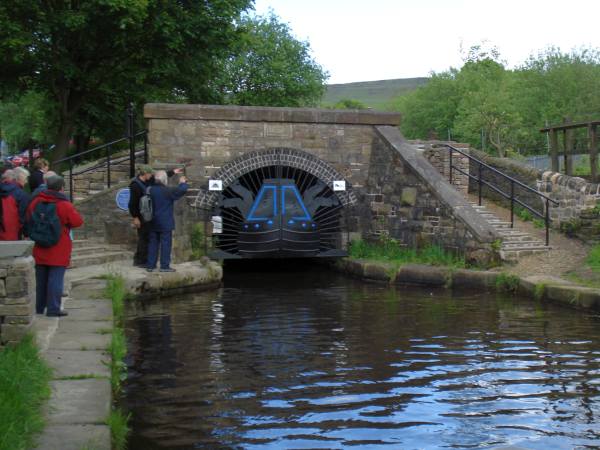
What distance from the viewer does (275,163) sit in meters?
16.2

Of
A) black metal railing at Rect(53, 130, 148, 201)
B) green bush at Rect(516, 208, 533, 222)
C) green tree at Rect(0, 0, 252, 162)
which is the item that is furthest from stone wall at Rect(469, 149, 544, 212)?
green tree at Rect(0, 0, 252, 162)

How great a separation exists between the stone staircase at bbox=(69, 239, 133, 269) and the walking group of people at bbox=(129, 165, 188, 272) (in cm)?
109

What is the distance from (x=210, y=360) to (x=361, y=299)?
4.98 meters

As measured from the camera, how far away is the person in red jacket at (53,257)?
822 cm

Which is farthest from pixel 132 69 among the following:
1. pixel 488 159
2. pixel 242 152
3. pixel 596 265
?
pixel 596 265

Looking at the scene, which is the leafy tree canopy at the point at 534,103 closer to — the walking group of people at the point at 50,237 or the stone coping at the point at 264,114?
the stone coping at the point at 264,114

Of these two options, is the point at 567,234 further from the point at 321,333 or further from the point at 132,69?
the point at 132,69

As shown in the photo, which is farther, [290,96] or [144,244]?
[290,96]

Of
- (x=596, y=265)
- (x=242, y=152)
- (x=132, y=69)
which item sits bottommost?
(x=596, y=265)

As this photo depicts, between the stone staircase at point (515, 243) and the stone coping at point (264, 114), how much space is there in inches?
133

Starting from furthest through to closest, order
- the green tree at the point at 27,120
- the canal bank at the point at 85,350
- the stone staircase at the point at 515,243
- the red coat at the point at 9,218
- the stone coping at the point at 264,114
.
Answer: the green tree at the point at 27,120
the stone coping at the point at 264,114
the stone staircase at the point at 515,243
the red coat at the point at 9,218
the canal bank at the point at 85,350

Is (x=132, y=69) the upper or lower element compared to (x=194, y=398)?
upper

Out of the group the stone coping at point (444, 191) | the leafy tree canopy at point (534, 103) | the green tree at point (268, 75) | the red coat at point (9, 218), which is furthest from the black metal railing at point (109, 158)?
the leafy tree canopy at point (534, 103)

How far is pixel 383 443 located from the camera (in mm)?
5281
